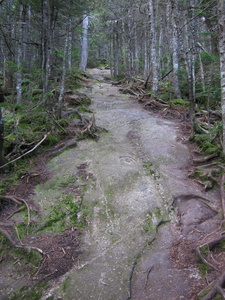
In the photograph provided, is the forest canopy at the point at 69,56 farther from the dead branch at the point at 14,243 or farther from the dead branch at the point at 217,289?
the dead branch at the point at 217,289

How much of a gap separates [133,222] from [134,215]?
0.70ft

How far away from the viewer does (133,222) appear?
5027 mm

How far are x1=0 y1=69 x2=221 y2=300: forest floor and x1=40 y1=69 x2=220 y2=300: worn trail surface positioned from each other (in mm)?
17

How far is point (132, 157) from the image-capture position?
7.53 m

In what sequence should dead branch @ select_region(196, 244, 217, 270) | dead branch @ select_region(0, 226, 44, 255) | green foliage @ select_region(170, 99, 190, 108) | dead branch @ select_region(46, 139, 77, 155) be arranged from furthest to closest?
green foliage @ select_region(170, 99, 190, 108)
dead branch @ select_region(46, 139, 77, 155)
dead branch @ select_region(0, 226, 44, 255)
dead branch @ select_region(196, 244, 217, 270)

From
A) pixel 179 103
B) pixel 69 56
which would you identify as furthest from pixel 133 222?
pixel 69 56

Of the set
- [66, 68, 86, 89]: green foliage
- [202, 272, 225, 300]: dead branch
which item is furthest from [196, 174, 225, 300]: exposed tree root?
[66, 68, 86, 89]: green foliage

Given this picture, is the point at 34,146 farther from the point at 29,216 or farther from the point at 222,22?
the point at 222,22

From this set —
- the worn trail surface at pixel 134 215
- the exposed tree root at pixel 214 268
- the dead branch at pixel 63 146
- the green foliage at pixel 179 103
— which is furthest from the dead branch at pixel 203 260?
the green foliage at pixel 179 103

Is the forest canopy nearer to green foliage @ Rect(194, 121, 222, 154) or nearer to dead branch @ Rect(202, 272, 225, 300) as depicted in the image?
green foliage @ Rect(194, 121, 222, 154)

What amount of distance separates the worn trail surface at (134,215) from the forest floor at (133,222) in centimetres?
2

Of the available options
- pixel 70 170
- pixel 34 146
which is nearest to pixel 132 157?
pixel 70 170

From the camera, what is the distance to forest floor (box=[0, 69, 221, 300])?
360 cm

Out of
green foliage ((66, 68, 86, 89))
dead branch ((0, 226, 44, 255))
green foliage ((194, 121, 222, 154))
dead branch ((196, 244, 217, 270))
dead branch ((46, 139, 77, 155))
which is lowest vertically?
dead branch ((0, 226, 44, 255))
